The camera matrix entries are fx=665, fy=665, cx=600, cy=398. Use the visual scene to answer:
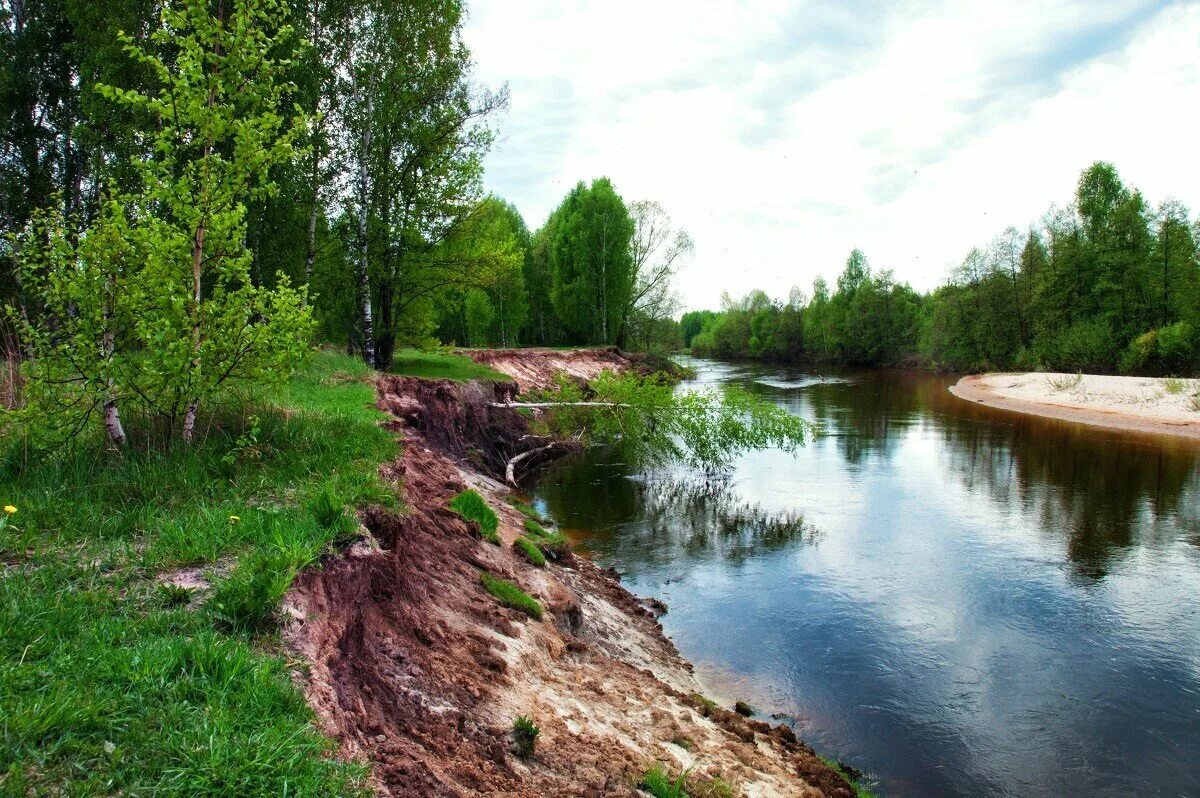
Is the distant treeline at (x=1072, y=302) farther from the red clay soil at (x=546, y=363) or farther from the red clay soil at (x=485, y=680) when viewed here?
the red clay soil at (x=485, y=680)

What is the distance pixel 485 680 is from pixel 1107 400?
147 feet

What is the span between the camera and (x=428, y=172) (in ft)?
71.3

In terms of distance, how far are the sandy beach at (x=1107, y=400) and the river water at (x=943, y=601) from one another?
7.55 meters

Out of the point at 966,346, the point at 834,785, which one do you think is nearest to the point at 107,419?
the point at 834,785

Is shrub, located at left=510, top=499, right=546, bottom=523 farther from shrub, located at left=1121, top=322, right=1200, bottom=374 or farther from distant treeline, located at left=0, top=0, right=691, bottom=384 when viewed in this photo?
shrub, located at left=1121, top=322, right=1200, bottom=374

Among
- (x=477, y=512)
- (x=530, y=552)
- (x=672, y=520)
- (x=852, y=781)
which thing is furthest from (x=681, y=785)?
(x=672, y=520)

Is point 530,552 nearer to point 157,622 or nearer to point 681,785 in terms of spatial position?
point 681,785

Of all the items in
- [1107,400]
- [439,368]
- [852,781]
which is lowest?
→ [852,781]

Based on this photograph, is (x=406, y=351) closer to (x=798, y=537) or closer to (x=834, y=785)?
(x=798, y=537)

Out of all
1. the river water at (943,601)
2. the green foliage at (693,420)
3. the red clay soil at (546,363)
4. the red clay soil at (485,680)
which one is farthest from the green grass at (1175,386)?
the red clay soil at (485,680)

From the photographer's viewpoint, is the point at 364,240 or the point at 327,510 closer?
the point at 327,510

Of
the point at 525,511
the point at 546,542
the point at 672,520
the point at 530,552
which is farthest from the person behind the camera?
the point at 672,520

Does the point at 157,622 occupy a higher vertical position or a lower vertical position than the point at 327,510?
lower

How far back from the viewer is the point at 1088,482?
69.7ft
